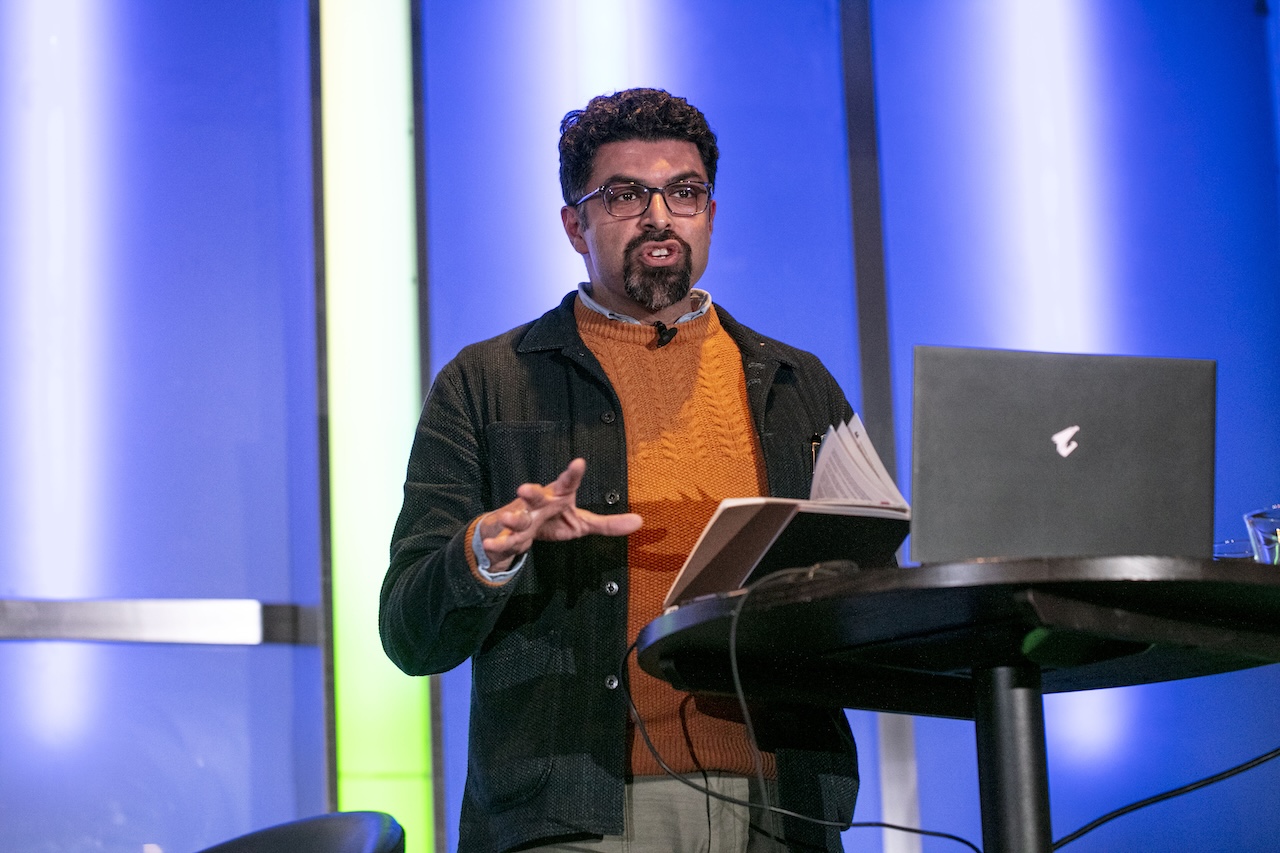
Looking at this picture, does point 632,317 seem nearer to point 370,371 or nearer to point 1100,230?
point 370,371

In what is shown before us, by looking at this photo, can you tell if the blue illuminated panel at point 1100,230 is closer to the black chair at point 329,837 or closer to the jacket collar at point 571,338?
the jacket collar at point 571,338

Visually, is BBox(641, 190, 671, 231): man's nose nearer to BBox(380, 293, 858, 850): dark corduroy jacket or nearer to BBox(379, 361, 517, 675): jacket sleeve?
BBox(380, 293, 858, 850): dark corduroy jacket

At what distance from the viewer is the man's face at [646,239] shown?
2.16m

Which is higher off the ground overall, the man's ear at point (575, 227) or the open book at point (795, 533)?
the man's ear at point (575, 227)

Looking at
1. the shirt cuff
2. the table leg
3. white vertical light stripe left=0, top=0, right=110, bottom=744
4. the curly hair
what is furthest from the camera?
white vertical light stripe left=0, top=0, right=110, bottom=744

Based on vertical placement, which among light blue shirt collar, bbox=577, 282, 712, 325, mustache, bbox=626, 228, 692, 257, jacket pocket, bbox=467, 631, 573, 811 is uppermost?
mustache, bbox=626, 228, 692, 257

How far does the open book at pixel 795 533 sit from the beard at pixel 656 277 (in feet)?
2.39

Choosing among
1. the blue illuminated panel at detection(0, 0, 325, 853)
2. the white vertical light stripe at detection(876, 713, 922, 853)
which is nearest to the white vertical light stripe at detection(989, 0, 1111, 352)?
the white vertical light stripe at detection(876, 713, 922, 853)

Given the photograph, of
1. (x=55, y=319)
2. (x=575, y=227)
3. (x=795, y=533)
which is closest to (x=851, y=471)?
(x=795, y=533)

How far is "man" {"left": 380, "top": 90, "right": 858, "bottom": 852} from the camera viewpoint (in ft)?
5.71

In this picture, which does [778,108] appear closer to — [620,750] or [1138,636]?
[620,750]

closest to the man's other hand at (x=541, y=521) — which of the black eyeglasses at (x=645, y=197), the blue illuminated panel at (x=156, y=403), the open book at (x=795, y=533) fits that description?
the open book at (x=795, y=533)

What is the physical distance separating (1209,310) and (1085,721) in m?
1.06

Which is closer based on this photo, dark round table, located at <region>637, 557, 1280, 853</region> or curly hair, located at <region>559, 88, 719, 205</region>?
dark round table, located at <region>637, 557, 1280, 853</region>
